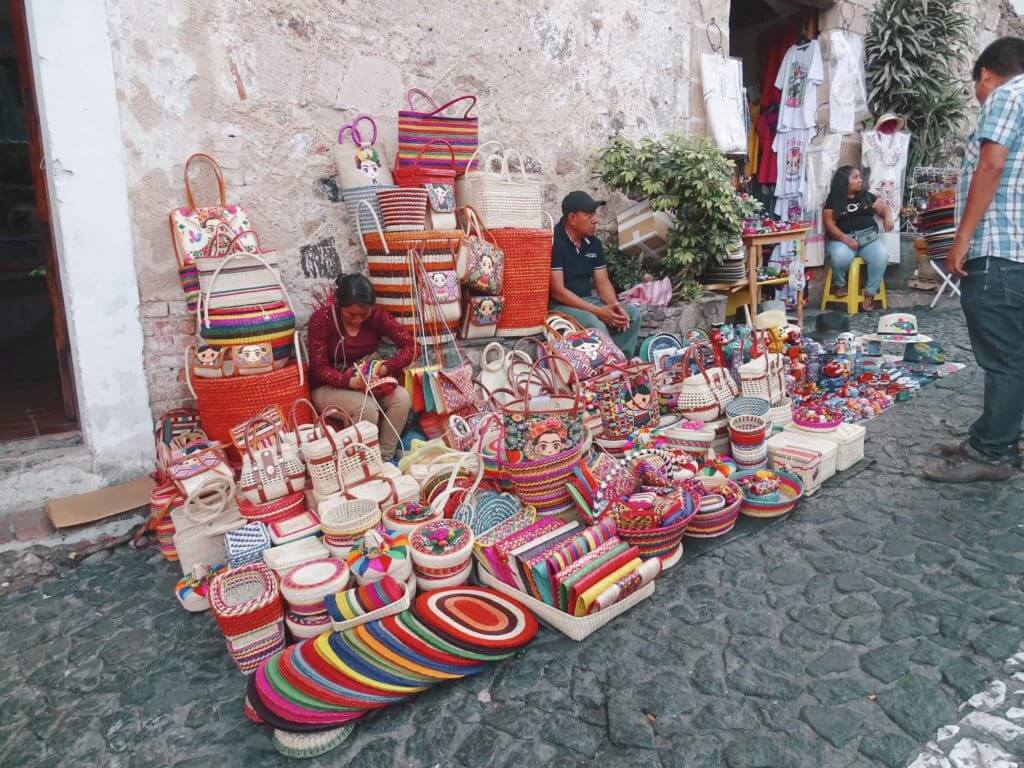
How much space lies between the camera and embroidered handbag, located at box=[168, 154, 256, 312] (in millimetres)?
3842

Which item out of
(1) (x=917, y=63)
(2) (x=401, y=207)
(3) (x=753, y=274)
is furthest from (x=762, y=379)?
(1) (x=917, y=63)

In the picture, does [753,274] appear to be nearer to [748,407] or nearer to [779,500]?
[748,407]

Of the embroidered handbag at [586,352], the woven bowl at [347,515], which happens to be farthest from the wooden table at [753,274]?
the woven bowl at [347,515]

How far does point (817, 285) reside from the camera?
8523 millimetres

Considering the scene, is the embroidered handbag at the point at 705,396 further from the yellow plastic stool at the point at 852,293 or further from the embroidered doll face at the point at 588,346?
the yellow plastic stool at the point at 852,293

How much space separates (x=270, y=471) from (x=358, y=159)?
2.28 meters

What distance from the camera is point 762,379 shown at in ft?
13.0

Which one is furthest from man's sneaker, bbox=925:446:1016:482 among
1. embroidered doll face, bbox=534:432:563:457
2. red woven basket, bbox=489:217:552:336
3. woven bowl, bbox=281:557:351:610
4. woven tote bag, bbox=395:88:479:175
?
woven tote bag, bbox=395:88:479:175

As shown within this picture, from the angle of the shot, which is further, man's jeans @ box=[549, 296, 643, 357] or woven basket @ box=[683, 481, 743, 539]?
man's jeans @ box=[549, 296, 643, 357]

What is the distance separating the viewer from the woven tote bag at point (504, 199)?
15.3 feet

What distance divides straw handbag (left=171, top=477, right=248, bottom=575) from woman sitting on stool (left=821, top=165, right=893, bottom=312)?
23.7ft

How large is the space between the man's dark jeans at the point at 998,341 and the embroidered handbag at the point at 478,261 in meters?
2.67

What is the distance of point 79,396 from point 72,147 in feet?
4.30

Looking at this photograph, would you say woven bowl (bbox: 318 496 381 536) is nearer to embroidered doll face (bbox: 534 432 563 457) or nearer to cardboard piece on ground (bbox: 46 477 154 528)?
embroidered doll face (bbox: 534 432 563 457)
